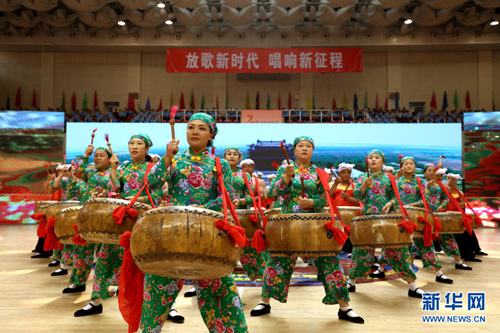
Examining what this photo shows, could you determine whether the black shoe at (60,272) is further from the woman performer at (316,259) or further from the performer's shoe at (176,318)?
the woman performer at (316,259)

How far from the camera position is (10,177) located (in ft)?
59.4

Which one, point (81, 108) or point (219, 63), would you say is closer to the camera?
point (219, 63)

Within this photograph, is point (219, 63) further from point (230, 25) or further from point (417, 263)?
point (417, 263)

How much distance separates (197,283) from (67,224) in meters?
2.27

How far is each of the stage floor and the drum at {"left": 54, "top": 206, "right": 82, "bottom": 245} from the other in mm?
621

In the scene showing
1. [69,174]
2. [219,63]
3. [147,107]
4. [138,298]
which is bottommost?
[138,298]

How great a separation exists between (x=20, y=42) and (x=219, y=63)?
9.10 meters

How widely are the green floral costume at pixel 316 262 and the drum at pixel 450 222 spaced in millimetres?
2674

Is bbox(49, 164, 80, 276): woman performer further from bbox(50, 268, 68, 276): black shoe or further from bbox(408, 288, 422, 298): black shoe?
bbox(408, 288, 422, 298): black shoe

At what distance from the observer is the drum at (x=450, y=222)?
5727mm

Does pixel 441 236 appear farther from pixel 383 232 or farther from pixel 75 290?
pixel 75 290

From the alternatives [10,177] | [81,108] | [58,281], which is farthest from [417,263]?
[81,108]

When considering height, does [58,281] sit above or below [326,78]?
below

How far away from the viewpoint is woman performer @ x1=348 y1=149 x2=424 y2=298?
4.50 meters
